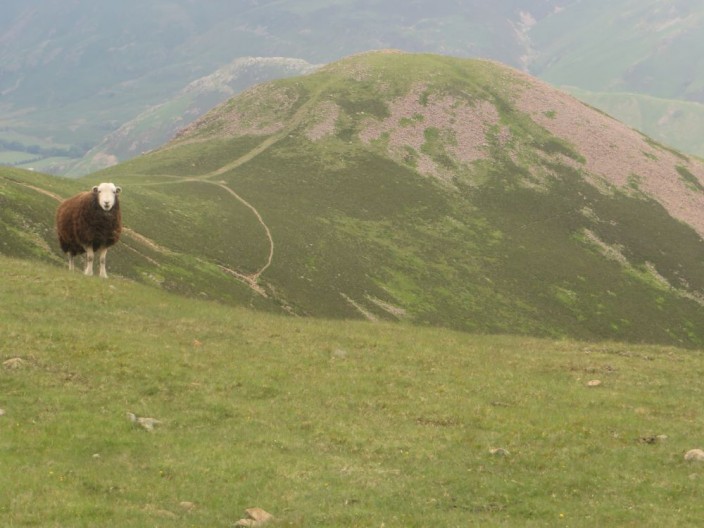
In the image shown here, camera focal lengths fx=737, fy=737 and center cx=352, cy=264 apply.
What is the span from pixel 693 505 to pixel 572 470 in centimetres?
378

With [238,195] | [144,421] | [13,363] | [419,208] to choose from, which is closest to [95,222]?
[13,363]

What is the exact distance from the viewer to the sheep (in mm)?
45688

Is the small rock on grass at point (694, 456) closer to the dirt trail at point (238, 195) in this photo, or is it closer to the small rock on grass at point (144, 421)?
the small rock on grass at point (144, 421)

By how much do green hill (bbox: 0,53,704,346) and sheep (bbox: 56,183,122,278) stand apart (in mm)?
7045

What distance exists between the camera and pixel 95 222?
153 feet

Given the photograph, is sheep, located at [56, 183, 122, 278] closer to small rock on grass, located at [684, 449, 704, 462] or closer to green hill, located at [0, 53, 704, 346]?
green hill, located at [0, 53, 704, 346]

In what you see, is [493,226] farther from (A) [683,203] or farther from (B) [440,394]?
(B) [440,394]

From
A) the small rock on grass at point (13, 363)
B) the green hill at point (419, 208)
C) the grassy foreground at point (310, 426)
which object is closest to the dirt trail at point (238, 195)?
the green hill at point (419, 208)

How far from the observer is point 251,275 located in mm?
71312

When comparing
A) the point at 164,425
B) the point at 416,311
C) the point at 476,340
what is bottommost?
the point at 416,311

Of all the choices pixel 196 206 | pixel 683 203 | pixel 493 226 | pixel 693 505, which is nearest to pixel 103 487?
pixel 693 505

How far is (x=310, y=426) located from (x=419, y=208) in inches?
3415

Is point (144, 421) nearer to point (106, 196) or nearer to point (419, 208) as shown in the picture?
point (106, 196)

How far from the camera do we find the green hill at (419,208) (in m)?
74.3
